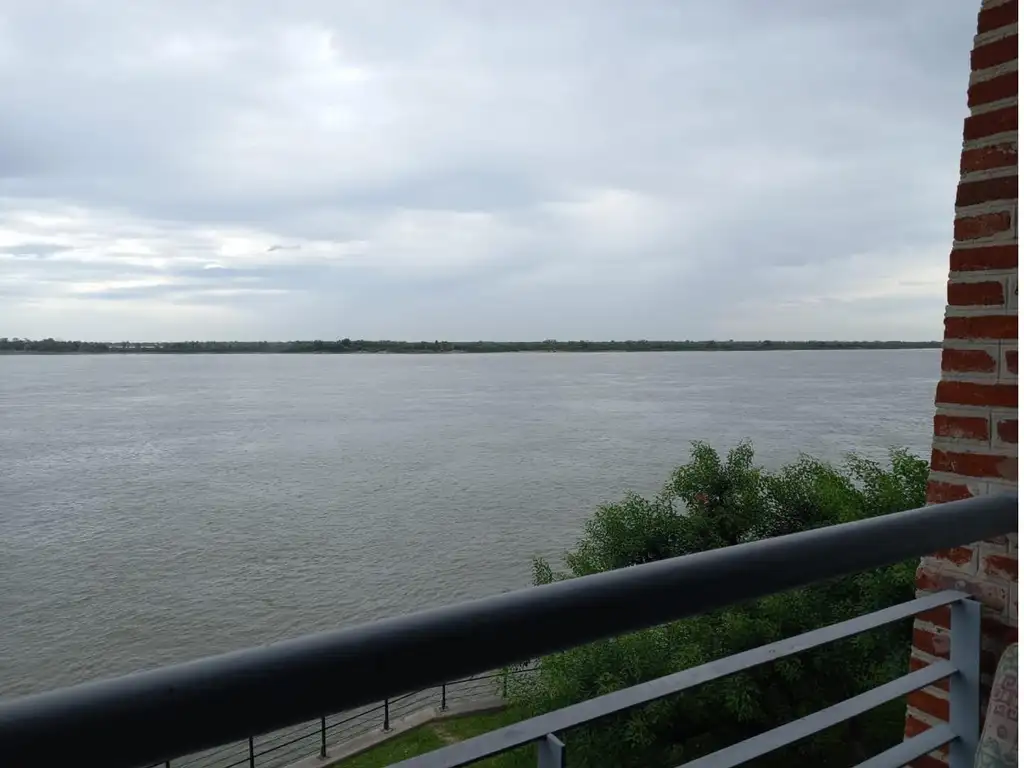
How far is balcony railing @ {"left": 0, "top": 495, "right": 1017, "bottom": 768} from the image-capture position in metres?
0.52

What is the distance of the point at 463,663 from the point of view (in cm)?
67

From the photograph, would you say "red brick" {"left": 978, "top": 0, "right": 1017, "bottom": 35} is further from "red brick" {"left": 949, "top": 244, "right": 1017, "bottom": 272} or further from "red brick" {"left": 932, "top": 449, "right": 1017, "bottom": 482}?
"red brick" {"left": 932, "top": 449, "right": 1017, "bottom": 482}

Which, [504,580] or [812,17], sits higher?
[812,17]

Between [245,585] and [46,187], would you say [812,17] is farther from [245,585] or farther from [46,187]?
[46,187]

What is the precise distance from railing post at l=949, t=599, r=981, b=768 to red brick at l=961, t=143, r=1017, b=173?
927mm

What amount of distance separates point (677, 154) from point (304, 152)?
21.1 metres

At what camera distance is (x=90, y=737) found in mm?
514

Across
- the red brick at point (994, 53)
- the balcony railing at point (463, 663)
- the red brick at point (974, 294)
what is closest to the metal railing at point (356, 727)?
the red brick at point (974, 294)

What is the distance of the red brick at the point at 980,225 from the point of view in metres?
1.59

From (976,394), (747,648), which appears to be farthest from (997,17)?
(747,648)

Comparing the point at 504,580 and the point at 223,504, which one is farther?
the point at 223,504

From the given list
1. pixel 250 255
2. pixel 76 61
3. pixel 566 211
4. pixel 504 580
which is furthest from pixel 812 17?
pixel 250 255

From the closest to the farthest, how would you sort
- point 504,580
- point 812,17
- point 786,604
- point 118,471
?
1. point 812,17
2. point 786,604
3. point 504,580
4. point 118,471

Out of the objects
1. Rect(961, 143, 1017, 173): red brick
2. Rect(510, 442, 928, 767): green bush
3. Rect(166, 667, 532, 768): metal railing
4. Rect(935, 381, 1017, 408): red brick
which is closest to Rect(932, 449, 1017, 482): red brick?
Rect(935, 381, 1017, 408): red brick
